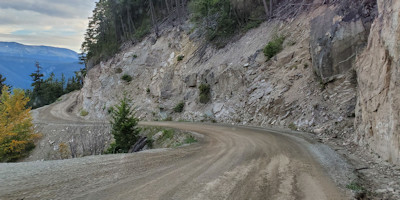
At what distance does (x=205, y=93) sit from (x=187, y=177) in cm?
2108

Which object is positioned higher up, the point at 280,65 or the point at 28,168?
the point at 280,65

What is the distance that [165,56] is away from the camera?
38.6m

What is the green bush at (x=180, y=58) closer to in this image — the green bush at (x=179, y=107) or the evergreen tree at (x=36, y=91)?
the green bush at (x=179, y=107)

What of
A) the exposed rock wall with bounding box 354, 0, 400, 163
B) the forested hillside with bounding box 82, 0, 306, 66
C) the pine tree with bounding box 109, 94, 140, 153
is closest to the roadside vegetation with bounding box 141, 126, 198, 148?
the pine tree with bounding box 109, 94, 140, 153

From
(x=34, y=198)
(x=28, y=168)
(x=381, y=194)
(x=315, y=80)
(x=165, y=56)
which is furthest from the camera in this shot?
(x=165, y=56)

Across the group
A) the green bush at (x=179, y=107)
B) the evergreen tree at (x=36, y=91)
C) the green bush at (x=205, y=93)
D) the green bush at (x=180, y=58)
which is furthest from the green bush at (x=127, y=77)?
the evergreen tree at (x=36, y=91)

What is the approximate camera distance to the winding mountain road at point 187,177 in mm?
4738

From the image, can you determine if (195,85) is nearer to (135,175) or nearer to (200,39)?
(200,39)

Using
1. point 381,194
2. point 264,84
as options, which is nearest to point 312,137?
point 381,194

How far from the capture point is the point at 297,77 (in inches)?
722

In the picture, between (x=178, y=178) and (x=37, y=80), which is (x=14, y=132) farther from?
(x=37, y=80)

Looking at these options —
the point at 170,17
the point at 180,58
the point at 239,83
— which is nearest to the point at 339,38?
the point at 239,83

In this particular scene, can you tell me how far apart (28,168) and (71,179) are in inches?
83.9

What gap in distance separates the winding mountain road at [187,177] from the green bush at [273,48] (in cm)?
1493
